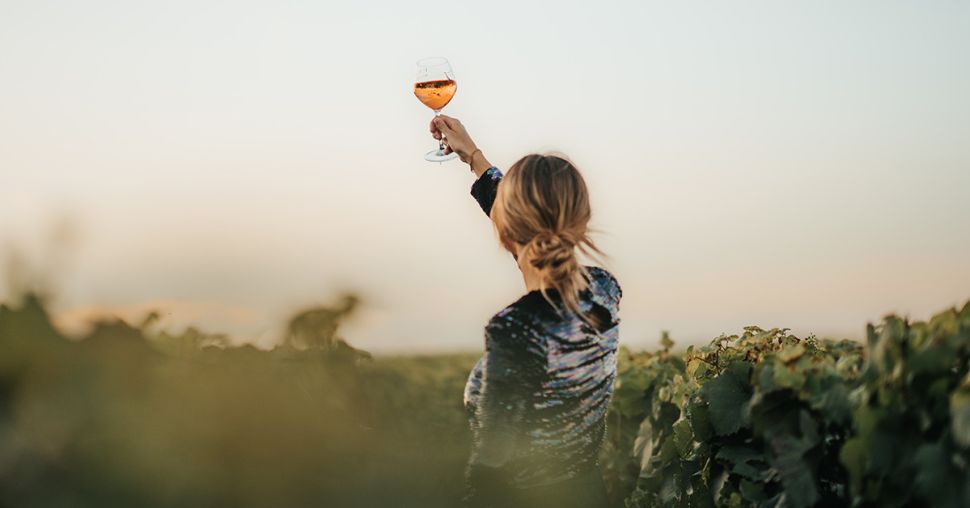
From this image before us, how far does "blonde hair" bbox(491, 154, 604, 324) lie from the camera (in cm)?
374

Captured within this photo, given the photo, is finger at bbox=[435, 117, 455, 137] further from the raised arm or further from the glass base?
the glass base

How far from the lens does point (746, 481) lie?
4.62 meters

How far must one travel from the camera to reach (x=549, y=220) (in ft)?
12.7

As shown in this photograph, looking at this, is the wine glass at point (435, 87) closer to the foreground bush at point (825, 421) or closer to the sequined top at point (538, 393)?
the foreground bush at point (825, 421)

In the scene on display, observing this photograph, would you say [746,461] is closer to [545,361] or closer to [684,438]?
[684,438]

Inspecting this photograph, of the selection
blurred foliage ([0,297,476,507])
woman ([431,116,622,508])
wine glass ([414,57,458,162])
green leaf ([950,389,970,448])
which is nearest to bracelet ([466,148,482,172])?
wine glass ([414,57,458,162])

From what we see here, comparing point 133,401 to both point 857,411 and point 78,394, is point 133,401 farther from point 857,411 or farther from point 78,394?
point 857,411

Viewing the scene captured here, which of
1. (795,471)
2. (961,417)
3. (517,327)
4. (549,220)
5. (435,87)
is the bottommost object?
(795,471)

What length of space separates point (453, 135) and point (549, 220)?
2180 mm

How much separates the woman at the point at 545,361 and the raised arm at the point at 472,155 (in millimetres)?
1148

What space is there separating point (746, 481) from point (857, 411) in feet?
3.69

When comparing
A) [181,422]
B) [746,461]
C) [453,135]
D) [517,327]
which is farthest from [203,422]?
[453,135]

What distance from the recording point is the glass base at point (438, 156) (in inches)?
242

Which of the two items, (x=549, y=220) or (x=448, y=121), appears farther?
(x=448, y=121)
